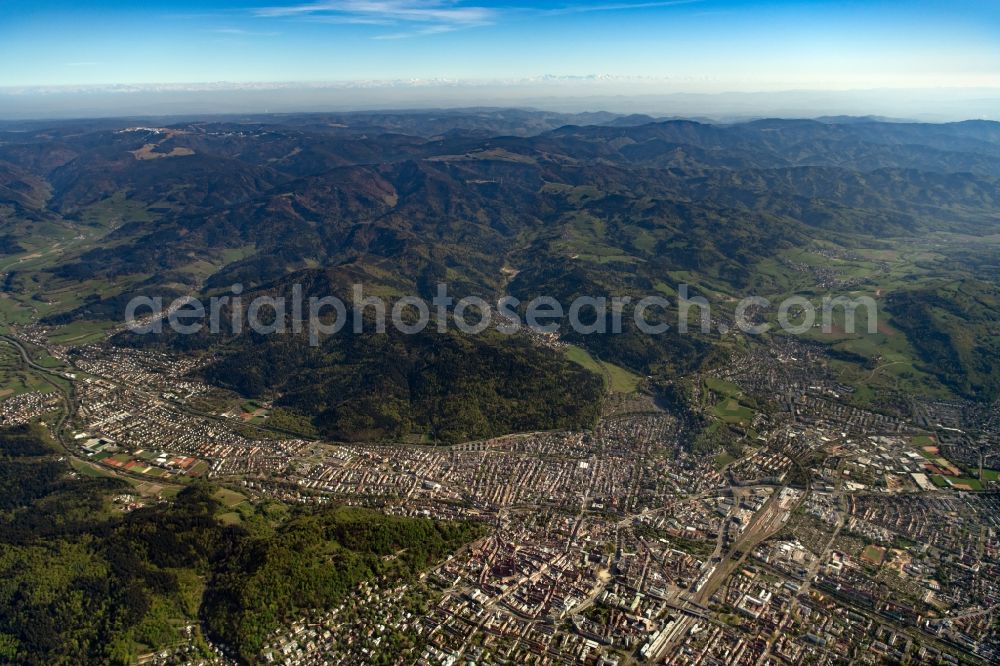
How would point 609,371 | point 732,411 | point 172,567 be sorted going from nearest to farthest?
point 172,567
point 732,411
point 609,371

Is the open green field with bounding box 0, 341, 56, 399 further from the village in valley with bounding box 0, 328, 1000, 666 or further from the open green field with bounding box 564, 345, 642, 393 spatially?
the open green field with bounding box 564, 345, 642, 393

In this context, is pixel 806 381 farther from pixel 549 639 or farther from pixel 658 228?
pixel 658 228

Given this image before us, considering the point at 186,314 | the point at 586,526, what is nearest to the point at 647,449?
the point at 586,526

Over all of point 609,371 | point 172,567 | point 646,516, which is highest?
point 609,371

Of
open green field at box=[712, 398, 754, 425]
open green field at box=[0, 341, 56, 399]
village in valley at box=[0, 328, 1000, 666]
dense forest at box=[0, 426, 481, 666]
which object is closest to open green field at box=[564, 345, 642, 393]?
village in valley at box=[0, 328, 1000, 666]

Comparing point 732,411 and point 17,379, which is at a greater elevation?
point 732,411

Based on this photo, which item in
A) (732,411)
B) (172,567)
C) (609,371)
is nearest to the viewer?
(172,567)

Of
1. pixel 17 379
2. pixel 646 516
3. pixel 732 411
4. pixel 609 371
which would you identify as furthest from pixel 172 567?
pixel 732 411

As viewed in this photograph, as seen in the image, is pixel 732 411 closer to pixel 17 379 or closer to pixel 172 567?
pixel 172 567

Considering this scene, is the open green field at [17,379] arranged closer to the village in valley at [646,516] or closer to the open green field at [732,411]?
the village in valley at [646,516]
